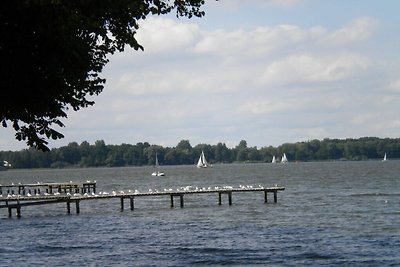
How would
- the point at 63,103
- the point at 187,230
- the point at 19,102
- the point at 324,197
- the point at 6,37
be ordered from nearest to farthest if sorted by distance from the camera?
the point at 6,37 → the point at 19,102 → the point at 63,103 → the point at 187,230 → the point at 324,197

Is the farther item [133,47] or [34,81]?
[133,47]

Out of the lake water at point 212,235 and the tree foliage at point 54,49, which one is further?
the lake water at point 212,235

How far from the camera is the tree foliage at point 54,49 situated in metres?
16.7

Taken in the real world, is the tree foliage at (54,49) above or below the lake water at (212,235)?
above

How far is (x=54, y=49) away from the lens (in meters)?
17.6

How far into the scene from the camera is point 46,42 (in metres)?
17.3

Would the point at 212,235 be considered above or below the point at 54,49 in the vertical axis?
below

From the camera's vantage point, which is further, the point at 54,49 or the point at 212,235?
the point at 212,235

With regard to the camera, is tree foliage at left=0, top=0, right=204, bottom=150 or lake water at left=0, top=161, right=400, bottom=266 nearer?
tree foliage at left=0, top=0, right=204, bottom=150

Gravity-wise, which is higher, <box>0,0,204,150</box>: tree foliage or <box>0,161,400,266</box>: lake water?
<box>0,0,204,150</box>: tree foliage

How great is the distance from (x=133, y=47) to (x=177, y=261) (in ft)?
66.0

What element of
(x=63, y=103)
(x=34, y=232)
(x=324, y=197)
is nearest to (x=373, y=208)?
(x=324, y=197)

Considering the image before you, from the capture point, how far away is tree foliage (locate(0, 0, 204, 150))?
656 inches

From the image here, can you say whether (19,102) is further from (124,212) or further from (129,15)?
(124,212)
